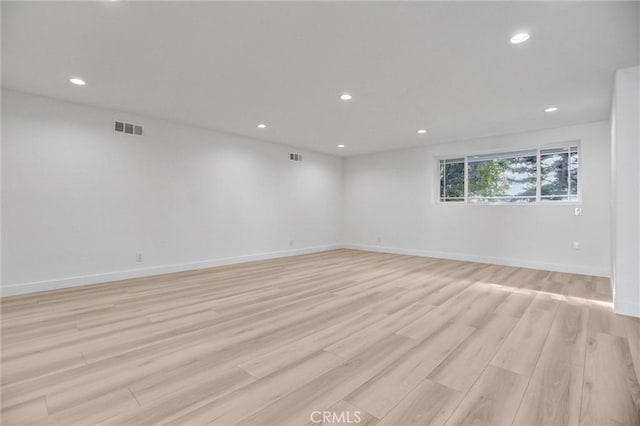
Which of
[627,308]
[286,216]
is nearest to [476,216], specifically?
[627,308]

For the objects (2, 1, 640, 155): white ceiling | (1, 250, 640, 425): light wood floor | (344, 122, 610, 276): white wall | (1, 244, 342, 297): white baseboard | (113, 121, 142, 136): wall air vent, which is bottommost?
(1, 250, 640, 425): light wood floor

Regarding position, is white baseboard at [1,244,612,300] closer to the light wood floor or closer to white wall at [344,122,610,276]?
white wall at [344,122,610,276]

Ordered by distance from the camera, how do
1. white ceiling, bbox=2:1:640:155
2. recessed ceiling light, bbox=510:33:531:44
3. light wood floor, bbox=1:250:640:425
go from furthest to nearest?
recessed ceiling light, bbox=510:33:531:44 → white ceiling, bbox=2:1:640:155 → light wood floor, bbox=1:250:640:425

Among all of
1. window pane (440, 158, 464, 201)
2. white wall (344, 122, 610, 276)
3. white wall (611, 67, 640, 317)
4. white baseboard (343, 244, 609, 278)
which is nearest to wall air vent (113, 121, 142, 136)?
white wall (344, 122, 610, 276)

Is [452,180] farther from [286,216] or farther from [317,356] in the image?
[317,356]

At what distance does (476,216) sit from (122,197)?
21.0 feet

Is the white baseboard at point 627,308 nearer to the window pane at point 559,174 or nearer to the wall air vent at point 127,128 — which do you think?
the window pane at point 559,174

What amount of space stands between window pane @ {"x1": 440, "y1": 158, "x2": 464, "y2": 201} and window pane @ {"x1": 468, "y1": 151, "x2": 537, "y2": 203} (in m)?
0.18

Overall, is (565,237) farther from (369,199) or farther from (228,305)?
(228,305)

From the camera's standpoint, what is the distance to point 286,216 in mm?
6883

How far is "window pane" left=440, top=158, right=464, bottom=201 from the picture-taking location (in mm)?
6457

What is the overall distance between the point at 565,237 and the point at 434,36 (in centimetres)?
458

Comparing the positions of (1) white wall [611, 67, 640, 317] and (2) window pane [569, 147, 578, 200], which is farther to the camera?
(2) window pane [569, 147, 578, 200]

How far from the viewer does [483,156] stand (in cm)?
617
